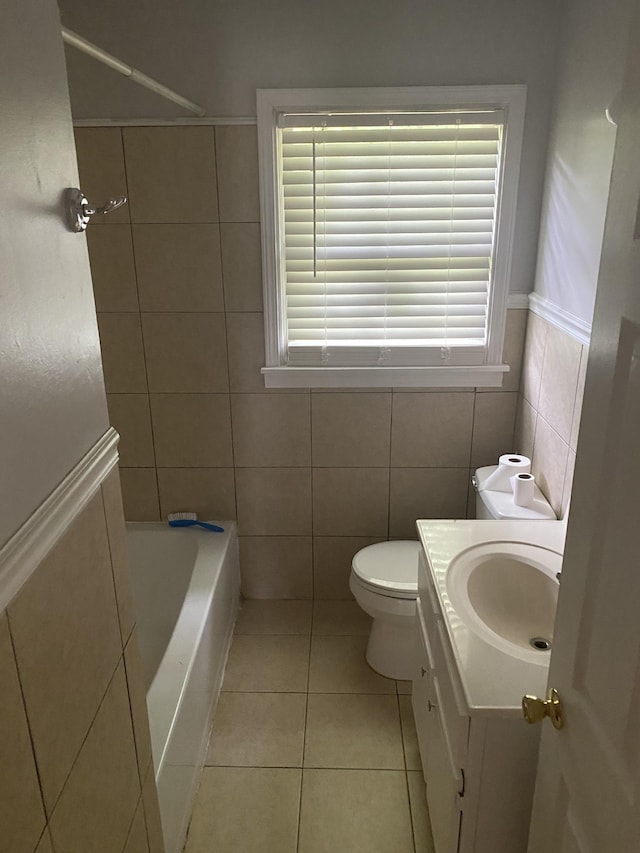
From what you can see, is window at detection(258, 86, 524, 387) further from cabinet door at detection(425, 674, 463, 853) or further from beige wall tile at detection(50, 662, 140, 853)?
beige wall tile at detection(50, 662, 140, 853)

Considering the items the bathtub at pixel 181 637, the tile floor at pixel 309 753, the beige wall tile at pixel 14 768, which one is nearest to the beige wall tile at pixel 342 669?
the tile floor at pixel 309 753

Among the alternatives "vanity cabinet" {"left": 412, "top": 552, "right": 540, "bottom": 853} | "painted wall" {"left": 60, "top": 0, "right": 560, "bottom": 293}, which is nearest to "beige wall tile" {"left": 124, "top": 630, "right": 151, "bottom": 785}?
"vanity cabinet" {"left": 412, "top": 552, "right": 540, "bottom": 853}

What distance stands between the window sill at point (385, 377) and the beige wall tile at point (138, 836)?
1594 mm

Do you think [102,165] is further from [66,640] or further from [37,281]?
[66,640]

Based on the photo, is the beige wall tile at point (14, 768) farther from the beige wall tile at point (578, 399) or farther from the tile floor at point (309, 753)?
the beige wall tile at point (578, 399)

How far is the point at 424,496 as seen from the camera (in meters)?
2.75

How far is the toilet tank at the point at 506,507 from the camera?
6.98 feet

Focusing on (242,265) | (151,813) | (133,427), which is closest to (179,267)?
(242,265)

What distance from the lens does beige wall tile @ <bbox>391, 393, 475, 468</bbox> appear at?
261 centimetres

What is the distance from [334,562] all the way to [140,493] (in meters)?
0.89

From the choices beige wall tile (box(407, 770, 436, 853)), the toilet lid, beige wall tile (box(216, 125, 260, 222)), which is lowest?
beige wall tile (box(407, 770, 436, 853))

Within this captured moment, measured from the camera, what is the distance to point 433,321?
2531 millimetres

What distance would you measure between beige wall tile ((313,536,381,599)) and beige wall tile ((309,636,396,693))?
0.25m

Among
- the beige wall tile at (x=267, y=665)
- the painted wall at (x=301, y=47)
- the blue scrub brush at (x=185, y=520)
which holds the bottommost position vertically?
the beige wall tile at (x=267, y=665)
